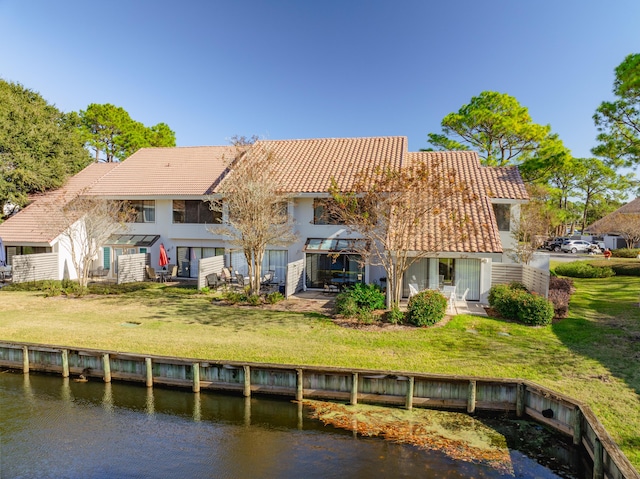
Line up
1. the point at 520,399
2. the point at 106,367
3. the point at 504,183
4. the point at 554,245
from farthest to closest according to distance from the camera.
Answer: the point at 554,245 < the point at 504,183 < the point at 106,367 < the point at 520,399

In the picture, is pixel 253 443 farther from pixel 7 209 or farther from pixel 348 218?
pixel 7 209

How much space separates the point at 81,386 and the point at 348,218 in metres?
12.1

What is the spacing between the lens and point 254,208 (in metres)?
21.1

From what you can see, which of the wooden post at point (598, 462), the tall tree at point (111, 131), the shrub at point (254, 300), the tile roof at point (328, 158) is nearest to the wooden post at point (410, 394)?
the wooden post at point (598, 462)

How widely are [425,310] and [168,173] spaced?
22.9m

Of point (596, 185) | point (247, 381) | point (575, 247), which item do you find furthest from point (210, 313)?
point (596, 185)

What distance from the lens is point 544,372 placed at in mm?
12391

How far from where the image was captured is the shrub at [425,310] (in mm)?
17016

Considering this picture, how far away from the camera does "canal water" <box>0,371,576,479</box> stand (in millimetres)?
9039

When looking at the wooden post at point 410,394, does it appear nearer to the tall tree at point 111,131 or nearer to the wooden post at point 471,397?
the wooden post at point 471,397

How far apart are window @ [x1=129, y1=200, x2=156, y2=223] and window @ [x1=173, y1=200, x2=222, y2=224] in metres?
1.93

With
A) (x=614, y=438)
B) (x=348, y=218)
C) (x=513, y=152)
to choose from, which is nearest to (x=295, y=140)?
(x=348, y=218)

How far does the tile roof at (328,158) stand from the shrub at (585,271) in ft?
57.3

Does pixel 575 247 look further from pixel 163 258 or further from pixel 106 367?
pixel 106 367
